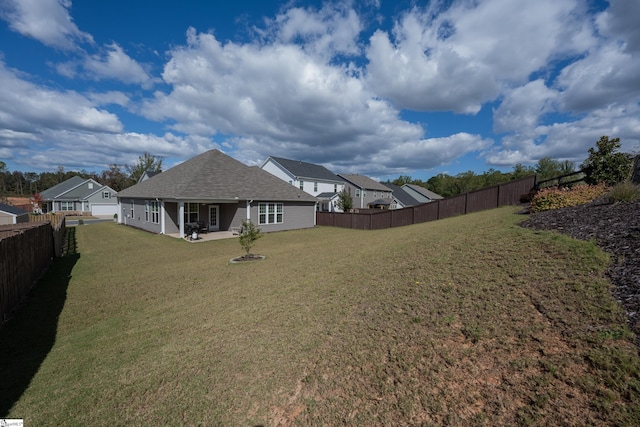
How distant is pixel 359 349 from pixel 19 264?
8.31m

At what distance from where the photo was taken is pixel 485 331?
3760 mm

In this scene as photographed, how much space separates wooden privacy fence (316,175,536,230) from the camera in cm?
1656

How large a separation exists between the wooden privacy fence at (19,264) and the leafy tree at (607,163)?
767 inches

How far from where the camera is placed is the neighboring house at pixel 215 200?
60.3 ft

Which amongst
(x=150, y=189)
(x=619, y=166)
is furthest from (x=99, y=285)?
(x=619, y=166)

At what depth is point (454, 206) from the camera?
59.1 feet

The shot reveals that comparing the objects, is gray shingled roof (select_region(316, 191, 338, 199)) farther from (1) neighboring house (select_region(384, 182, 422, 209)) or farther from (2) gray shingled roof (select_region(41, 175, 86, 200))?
(2) gray shingled roof (select_region(41, 175, 86, 200))

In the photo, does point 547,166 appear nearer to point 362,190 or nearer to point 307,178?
point 362,190

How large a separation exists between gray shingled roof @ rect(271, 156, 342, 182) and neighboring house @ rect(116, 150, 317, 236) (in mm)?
11175

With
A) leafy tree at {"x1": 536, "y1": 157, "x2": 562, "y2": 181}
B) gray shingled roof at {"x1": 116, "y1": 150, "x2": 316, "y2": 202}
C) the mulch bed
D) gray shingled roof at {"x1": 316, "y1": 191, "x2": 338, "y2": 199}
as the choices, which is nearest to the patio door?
gray shingled roof at {"x1": 116, "y1": 150, "x2": 316, "y2": 202}

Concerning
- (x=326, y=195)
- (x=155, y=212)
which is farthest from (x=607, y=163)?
(x=326, y=195)

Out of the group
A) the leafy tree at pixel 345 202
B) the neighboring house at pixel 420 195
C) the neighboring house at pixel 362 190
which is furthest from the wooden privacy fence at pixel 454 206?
the neighboring house at pixel 420 195

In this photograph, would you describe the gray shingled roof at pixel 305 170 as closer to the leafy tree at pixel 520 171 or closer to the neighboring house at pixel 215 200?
the neighboring house at pixel 215 200

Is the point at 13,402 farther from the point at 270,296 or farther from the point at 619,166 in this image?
the point at 619,166
